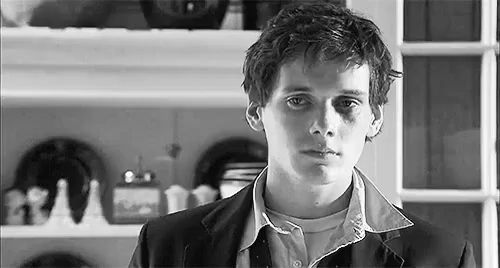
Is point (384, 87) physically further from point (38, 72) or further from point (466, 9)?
point (38, 72)

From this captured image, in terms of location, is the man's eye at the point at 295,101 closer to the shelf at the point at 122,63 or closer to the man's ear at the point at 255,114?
the man's ear at the point at 255,114

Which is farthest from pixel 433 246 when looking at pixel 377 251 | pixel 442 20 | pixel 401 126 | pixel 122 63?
pixel 122 63

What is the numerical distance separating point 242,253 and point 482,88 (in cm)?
90

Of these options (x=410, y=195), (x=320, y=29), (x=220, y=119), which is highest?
(x=320, y=29)

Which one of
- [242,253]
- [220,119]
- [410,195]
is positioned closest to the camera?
[242,253]

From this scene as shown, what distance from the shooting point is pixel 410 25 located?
210cm

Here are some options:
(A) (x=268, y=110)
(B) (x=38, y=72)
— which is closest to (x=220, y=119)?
(B) (x=38, y=72)

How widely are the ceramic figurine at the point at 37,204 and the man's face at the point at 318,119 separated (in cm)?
93

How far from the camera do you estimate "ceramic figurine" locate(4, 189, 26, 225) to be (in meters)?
2.20

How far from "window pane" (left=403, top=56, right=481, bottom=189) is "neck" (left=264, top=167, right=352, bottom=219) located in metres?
0.66

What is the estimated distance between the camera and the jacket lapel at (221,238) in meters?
1.44

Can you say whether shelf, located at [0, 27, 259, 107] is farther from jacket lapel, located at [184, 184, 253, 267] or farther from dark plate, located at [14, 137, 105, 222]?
jacket lapel, located at [184, 184, 253, 267]

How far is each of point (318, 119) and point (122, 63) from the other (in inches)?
30.2

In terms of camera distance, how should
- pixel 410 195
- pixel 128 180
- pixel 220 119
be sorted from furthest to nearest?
pixel 220 119, pixel 128 180, pixel 410 195
